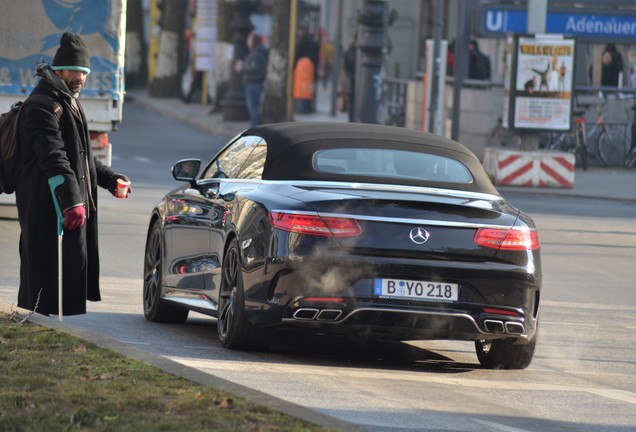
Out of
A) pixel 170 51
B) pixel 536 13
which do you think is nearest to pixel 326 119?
pixel 170 51

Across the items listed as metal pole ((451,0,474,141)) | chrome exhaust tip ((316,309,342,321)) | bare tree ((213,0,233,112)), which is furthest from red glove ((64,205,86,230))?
bare tree ((213,0,233,112))

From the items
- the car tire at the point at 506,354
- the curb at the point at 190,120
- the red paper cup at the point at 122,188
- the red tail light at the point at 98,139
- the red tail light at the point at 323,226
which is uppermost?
the red paper cup at the point at 122,188

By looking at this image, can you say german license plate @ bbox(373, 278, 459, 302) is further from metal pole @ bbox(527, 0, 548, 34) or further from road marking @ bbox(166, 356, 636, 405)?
metal pole @ bbox(527, 0, 548, 34)

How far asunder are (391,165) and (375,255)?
1011 mm

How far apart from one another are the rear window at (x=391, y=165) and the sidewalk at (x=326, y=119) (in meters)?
15.5

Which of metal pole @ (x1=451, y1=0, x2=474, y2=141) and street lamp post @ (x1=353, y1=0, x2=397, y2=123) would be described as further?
street lamp post @ (x1=353, y1=0, x2=397, y2=123)

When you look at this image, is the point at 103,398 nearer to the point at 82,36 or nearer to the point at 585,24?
the point at 82,36

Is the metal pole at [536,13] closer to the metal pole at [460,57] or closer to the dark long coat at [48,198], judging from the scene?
the metal pole at [460,57]

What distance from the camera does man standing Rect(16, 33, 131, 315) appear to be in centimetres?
877

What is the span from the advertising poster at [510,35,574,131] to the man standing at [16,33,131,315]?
59.9 ft

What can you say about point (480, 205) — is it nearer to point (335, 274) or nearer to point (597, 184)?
point (335, 274)

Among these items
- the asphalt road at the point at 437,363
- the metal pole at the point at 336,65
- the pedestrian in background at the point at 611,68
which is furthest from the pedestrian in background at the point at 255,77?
the asphalt road at the point at 437,363

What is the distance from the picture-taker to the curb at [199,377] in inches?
256

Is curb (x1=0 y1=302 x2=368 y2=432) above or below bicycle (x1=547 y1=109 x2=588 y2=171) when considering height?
above
